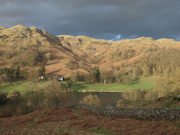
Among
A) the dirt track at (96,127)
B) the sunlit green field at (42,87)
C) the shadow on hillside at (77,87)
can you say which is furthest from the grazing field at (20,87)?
the dirt track at (96,127)

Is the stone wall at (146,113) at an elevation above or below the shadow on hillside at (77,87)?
above

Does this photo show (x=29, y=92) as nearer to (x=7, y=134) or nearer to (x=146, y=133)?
(x=7, y=134)

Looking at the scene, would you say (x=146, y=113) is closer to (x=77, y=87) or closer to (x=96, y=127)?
(x=96, y=127)

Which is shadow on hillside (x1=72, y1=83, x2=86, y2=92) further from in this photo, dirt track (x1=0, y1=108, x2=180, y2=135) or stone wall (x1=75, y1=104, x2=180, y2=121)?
stone wall (x1=75, y1=104, x2=180, y2=121)

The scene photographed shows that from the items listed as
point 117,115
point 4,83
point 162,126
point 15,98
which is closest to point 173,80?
point 117,115

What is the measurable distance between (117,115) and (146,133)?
1150 cm

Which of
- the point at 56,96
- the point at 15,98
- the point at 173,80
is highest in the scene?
the point at 173,80

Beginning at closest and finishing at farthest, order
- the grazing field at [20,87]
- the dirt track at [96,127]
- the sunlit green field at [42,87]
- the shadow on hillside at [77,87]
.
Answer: the dirt track at [96,127] → the grazing field at [20,87] → the sunlit green field at [42,87] → the shadow on hillside at [77,87]

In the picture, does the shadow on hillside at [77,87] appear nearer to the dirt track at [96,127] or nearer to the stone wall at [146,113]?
the dirt track at [96,127]

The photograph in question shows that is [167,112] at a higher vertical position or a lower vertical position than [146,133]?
higher

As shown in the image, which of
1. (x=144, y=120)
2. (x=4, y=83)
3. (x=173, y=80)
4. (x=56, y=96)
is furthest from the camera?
(x=4, y=83)

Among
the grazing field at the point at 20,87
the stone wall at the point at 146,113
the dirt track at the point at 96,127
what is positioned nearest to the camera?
the dirt track at the point at 96,127

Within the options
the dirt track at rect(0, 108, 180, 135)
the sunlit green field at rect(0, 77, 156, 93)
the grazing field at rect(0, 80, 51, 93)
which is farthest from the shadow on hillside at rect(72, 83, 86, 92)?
the dirt track at rect(0, 108, 180, 135)

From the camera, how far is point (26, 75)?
145250 millimetres
